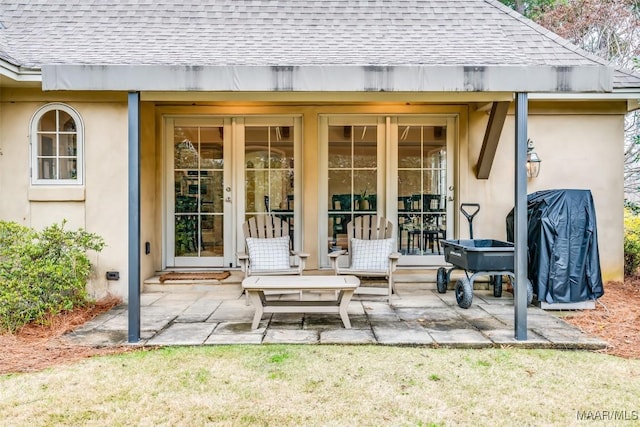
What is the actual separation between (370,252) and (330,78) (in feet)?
7.90

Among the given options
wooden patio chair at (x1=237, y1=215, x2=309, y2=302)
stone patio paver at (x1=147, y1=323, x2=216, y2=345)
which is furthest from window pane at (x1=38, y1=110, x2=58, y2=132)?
stone patio paver at (x1=147, y1=323, x2=216, y2=345)

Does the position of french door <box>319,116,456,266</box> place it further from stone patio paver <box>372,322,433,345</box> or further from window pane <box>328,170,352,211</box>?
stone patio paver <box>372,322,433,345</box>

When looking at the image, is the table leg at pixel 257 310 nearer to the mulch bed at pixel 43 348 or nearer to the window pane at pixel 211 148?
the mulch bed at pixel 43 348

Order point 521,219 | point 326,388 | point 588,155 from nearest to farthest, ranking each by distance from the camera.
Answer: point 326,388, point 521,219, point 588,155

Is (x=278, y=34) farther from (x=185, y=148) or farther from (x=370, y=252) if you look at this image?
(x=370, y=252)

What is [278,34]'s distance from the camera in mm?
5598

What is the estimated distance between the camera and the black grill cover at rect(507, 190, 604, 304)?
14.7ft

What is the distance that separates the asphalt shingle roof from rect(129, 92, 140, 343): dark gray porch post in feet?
4.44

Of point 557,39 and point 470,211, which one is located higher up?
point 557,39

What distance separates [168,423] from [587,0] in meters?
12.7

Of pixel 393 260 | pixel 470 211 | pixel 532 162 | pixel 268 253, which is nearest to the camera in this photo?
pixel 393 260

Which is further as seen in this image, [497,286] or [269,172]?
[269,172]

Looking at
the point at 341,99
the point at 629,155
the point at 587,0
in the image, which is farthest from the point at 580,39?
the point at 341,99

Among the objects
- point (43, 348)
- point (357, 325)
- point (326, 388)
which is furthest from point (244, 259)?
point (326, 388)
